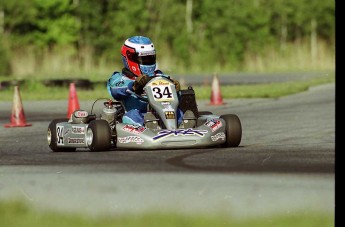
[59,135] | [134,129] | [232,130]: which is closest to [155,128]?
[134,129]

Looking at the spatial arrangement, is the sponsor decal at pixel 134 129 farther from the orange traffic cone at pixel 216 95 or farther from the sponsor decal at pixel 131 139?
the orange traffic cone at pixel 216 95

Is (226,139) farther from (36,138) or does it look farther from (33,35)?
(33,35)

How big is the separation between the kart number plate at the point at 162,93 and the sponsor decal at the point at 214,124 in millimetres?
530

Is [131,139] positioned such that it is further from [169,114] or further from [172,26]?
[172,26]

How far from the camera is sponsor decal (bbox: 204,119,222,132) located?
44.8 feet

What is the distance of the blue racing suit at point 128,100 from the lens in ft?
45.5

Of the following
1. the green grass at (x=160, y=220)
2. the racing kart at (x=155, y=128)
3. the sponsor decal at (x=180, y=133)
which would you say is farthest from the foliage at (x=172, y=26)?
the green grass at (x=160, y=220)

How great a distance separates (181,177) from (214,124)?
328 centimetres

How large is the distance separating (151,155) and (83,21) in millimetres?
43375

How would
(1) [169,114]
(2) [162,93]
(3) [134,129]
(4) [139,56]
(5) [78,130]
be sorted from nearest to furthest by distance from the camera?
(3) [134,129] → (1) [169,114] → (2) [162,93] → (5) [78,130] → (4) [139,56]

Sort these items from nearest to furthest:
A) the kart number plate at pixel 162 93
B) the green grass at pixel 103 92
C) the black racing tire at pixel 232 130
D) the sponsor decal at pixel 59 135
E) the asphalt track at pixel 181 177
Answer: the asphalt track at pixel 181 177 → the kart number plate at pixel 162 93 → the black racing tire at pixel 232 130 → the sponsor decal at pixel 59 135 → the green grass at pixel 103 92

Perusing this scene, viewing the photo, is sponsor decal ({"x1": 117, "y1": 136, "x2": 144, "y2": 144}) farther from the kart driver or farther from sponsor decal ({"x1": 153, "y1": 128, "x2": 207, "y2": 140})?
the kart driver

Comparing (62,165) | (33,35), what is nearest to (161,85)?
(62,165)

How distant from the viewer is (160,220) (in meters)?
8.32
